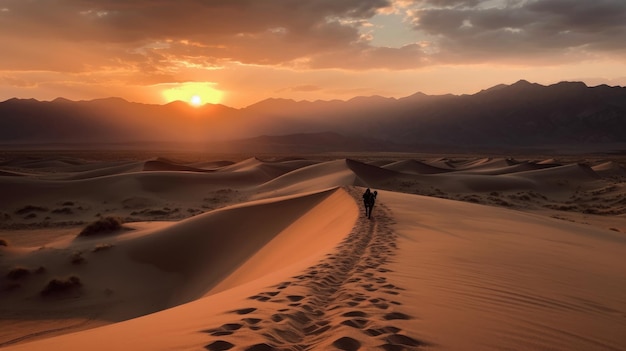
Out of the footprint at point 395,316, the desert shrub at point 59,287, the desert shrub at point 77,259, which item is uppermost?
the footprint at point 395,316

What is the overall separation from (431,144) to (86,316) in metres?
159

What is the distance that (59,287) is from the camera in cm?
1192

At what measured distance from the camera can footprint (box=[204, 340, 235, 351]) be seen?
350 cm

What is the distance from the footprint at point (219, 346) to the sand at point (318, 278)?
16 mm

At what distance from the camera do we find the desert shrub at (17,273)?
40.8ft

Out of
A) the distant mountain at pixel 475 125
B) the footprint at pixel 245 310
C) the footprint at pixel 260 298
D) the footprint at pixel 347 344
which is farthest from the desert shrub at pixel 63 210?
the distant mountain at pixel 475 125

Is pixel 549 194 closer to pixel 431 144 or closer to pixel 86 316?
pixel 86 316

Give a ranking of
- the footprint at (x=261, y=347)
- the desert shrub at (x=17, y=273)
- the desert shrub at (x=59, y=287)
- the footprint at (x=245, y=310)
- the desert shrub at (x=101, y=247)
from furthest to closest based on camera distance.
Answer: the desert shrub at (x=101, y=247)
the desert shrub at (x=17, y=273)
the desert shrub at (x=59, y=287)
the footprint at (x=245, y=310)
the footprint at (x=261, y=347)

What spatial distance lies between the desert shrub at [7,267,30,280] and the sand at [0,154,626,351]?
2.5 inches

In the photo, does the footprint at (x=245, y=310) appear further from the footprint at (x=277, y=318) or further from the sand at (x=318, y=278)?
the footprint at (x=277, y=318)

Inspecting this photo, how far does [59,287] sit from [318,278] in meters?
9.01

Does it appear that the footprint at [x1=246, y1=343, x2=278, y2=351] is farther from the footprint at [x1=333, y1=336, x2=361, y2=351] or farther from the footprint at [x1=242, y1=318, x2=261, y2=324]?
the footprint at [x1=242, y1=318, x2=261, y2=324]

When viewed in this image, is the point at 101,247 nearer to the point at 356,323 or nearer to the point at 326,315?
the point at 326,315

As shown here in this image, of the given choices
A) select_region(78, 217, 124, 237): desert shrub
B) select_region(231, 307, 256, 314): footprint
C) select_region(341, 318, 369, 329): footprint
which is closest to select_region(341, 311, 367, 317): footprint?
select_region(341, 318, 369, 329): footprint
